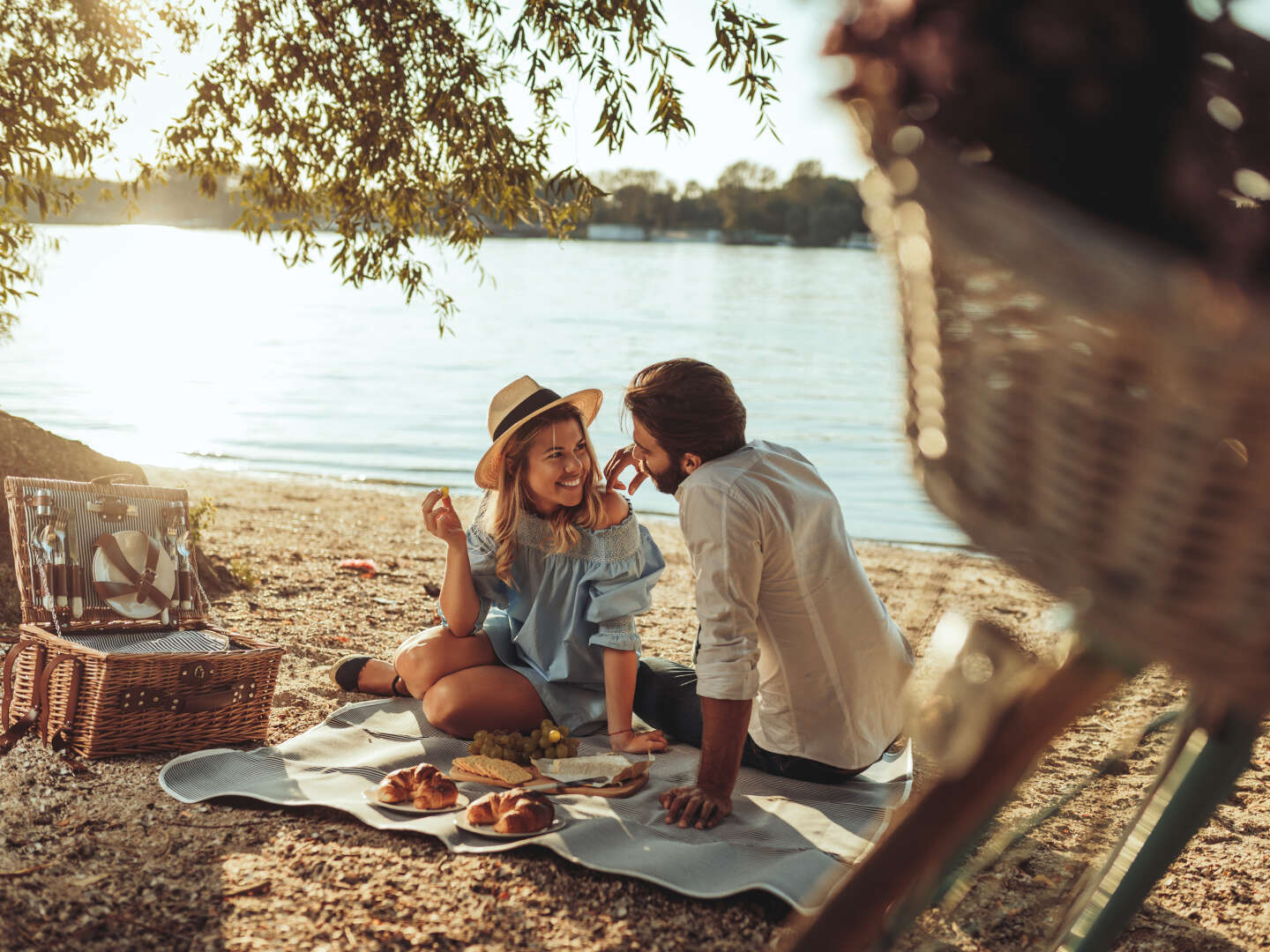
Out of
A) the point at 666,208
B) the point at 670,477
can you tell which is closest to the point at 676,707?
the point at 670,477

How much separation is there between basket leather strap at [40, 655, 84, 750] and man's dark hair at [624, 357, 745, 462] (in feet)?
6.79

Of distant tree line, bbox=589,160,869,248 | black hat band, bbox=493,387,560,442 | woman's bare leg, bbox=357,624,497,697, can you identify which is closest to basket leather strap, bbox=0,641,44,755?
woman's bare leg, bbox=357,624,497,697

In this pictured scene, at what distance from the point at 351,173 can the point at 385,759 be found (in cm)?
419

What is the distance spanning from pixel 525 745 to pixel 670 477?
116 centimetres

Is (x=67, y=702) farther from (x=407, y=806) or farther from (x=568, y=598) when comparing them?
(x=568, y=598)

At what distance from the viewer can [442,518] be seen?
154 inches

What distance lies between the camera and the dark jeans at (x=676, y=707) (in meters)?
3.67

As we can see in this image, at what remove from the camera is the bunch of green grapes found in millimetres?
3727

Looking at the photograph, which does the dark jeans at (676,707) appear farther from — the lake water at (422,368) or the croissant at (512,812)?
the lake water at (422,368)

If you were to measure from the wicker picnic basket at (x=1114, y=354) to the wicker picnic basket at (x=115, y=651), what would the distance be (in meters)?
3.44

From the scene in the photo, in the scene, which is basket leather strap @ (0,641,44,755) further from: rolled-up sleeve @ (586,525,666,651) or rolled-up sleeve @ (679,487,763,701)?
rolled-up sleeve @ (679,487,763,701)

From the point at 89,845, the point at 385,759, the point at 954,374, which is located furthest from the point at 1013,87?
the point at 385,759

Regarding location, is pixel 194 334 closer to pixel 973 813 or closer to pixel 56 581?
pixel 56 581

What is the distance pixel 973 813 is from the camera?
2.96ft
